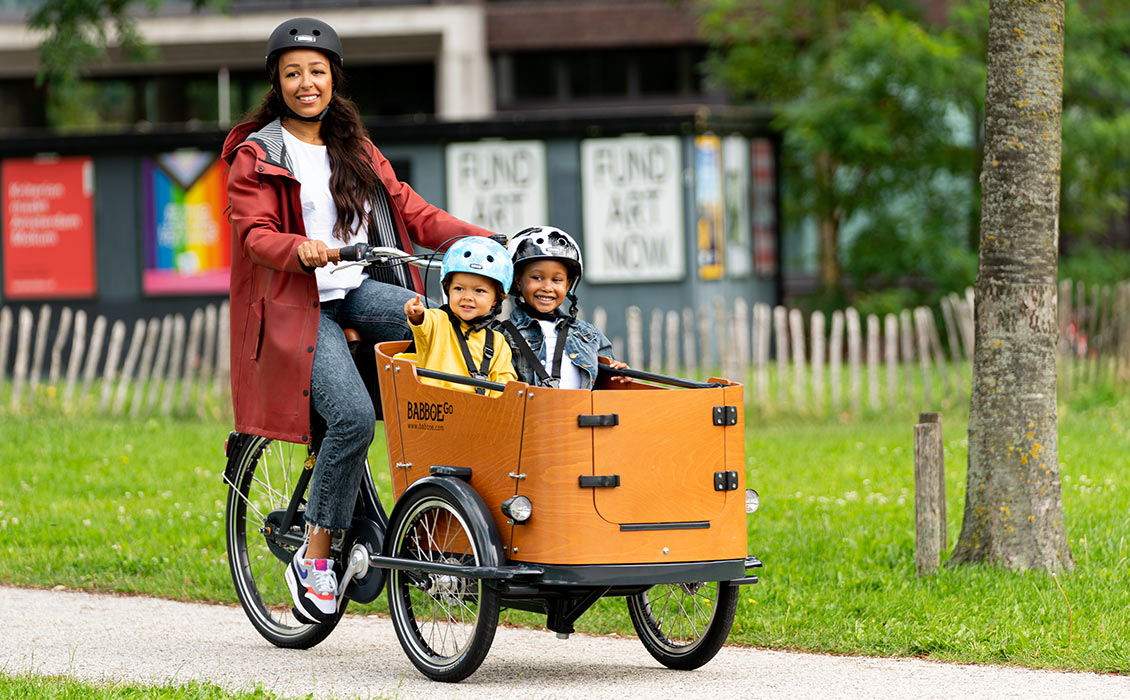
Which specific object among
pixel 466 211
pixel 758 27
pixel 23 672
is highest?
pixel 758 27

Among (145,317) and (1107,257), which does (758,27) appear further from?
(145,317)

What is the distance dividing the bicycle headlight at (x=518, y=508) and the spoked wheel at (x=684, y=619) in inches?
25.6

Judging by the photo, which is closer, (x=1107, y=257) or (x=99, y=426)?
(x=99, y=426)

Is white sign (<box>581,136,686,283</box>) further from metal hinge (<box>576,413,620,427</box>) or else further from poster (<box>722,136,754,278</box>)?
metal hinge (<box>576,413,620,427</box>)

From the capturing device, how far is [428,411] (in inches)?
217

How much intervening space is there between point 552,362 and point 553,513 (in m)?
0.77

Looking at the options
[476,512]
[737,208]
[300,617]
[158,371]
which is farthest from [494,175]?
[476,512]

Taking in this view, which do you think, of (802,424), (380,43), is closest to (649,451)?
(802,424)

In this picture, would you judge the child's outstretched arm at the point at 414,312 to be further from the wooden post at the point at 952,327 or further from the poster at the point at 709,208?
the poster at the point at 709,208

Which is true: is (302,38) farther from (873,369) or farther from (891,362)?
(891,362)

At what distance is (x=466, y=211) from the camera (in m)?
19.0

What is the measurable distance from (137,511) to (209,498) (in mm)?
522

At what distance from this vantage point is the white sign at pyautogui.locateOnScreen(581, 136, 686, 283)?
1900 cm

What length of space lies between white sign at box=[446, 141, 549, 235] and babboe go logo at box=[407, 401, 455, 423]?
13.5 m
